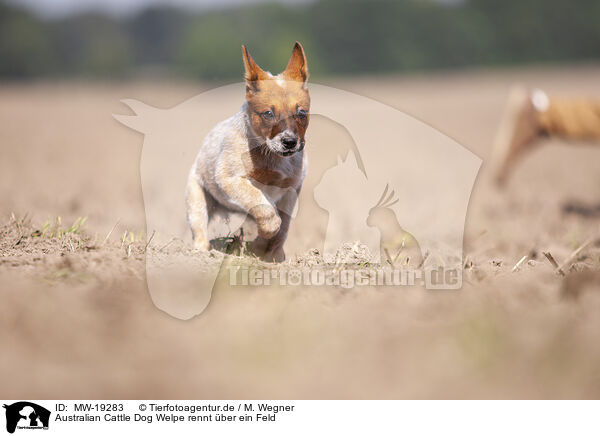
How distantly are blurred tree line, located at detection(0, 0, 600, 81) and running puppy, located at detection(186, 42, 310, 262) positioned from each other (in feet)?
152

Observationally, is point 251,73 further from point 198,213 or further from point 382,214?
point 382,214

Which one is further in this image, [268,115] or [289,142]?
[268,115]

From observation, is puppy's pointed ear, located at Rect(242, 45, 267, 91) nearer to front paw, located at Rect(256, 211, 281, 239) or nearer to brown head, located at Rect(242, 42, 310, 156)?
brown head, located at Rect(242, 42, 310, 156)

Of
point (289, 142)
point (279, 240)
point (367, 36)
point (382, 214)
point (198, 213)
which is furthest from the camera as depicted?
point (367, 36)

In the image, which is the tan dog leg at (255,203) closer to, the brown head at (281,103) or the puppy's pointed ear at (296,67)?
the brown head at (281,103)

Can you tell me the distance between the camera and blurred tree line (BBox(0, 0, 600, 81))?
54812 mm

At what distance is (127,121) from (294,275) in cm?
187

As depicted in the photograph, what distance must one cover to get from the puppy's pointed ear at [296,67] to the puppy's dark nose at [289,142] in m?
0.48

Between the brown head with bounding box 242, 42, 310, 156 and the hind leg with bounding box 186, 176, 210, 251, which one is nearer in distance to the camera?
the brown head with bounding box 242, 42, 310, 156

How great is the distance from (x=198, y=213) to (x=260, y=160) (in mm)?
750

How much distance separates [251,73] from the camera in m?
3.92
